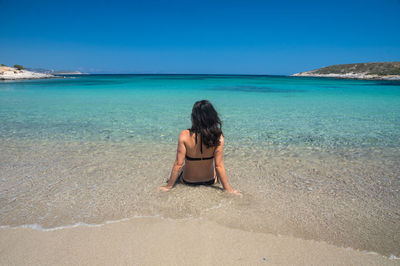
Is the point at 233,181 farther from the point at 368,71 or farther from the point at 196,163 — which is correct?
the point at 368,71

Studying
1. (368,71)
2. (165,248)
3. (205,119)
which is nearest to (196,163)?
(205,119)

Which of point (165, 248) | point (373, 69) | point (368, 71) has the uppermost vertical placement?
point (373, 69)

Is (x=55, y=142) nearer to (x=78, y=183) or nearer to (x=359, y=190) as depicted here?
(x=78, y=183)

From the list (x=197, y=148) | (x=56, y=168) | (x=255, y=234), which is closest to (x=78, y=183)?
(x=56, y=168)

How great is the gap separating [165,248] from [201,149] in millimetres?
1392

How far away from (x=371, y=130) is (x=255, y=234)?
7834 millimetres

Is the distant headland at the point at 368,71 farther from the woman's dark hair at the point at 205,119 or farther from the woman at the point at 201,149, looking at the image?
the woman's dark hair at the point at 205,119

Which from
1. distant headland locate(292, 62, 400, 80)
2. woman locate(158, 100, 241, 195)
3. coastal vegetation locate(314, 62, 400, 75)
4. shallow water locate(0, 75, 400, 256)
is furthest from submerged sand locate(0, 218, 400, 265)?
coastal vegetation locate(314, 62, 400, 75)

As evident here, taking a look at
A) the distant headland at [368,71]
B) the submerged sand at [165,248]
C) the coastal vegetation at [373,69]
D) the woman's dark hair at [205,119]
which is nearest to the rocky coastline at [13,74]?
the submerged sand at [165,248]

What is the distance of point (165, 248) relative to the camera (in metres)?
2.59

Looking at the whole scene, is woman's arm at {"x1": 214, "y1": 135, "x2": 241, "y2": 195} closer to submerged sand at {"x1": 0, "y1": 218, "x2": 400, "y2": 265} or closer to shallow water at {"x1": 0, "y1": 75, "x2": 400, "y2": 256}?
shallow water at {"x1": 0, "y1": 75, "x2": 400, "y2": 256}

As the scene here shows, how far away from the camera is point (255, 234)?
2.85 meters

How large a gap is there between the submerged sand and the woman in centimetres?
92

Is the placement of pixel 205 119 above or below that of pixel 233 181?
above
